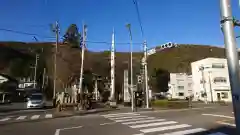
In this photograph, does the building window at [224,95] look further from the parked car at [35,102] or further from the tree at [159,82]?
the parked car at [35,102]

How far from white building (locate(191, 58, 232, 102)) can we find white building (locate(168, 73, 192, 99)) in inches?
401

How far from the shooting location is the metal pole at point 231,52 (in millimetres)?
3582

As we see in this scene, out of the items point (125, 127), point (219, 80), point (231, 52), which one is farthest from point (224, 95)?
point (231, 52)

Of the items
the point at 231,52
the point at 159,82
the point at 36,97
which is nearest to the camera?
the point at 231,52

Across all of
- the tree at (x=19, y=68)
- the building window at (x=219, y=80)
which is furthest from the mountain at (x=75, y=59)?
the building window at (x=219, y=80)

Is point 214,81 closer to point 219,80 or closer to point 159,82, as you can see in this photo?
point 219,80

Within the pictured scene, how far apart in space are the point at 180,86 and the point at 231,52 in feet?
276

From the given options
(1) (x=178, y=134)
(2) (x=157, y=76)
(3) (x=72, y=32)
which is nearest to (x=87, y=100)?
(1) (x=178, y=134)

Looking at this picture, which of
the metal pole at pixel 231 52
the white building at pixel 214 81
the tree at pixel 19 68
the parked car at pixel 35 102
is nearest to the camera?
the metal pole at pixel 231 52

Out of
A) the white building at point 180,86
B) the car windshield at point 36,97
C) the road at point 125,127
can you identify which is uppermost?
the white building at point 180,86

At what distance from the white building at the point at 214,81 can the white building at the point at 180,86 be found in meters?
10.2

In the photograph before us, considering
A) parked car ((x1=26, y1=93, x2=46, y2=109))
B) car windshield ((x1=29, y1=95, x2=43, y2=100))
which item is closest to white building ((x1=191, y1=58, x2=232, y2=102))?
car windshield ((x1=29, y1=95, x2=43, y2=100))

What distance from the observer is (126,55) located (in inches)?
3976

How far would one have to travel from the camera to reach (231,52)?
380cm
